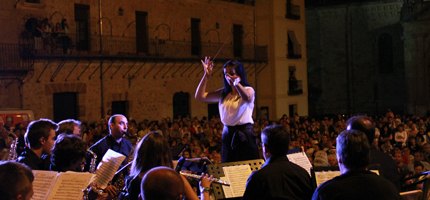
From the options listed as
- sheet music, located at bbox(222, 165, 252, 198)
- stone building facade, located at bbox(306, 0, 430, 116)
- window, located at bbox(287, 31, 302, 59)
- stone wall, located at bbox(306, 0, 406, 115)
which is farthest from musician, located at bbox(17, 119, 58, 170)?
stone wall, located at bbox(306, 0, 406, 115)

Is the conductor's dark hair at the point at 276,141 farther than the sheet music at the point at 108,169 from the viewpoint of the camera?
No

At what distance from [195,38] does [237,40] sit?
3.24m

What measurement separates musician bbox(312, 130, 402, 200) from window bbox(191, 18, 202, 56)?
63.1ft

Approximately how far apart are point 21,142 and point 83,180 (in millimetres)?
6674

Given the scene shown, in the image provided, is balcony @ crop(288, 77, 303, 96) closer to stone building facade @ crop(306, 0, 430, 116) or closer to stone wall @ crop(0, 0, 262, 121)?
stone wall @ crop(0, 0, 262, 121)

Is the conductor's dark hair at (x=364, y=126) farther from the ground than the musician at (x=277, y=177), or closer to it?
farther from the ground

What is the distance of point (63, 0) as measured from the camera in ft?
55.6

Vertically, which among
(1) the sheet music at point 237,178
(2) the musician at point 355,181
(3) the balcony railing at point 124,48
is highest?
(3) the balcony railing at point 124,48

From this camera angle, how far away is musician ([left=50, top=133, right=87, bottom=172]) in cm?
398

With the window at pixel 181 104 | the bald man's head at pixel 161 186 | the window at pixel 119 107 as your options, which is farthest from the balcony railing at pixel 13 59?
the bald man's head at pixel 161 186

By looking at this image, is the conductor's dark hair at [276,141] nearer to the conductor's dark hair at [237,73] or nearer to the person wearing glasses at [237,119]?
the person wearing glasses at [237,119]

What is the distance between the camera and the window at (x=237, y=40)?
2438 centimetres

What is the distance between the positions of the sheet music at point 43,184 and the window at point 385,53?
3124 centimetres

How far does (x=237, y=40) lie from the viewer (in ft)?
80.7
